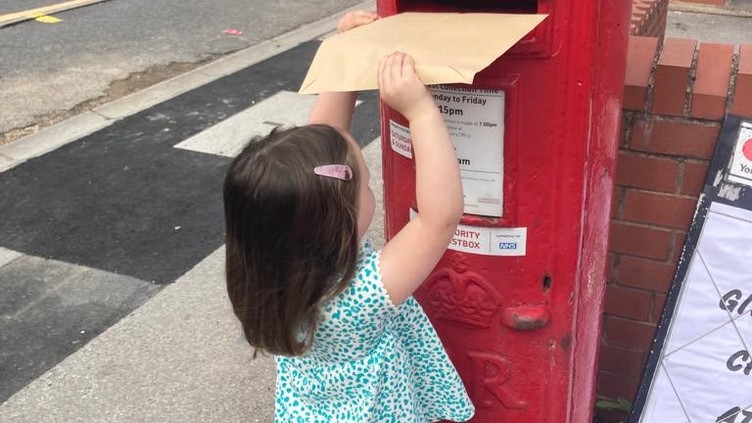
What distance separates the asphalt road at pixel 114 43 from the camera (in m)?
5.95

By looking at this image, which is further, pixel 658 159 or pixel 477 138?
pixel 658 159

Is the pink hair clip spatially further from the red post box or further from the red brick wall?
the red brick wall

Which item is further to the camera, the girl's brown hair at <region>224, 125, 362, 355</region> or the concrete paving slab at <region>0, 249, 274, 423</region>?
the concrete paving slab at <region>0, 249, 274, 423</region>

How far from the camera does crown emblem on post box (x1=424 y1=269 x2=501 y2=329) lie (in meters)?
1.70

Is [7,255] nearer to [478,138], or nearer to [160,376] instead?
[160,376]

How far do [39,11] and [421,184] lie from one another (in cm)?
849

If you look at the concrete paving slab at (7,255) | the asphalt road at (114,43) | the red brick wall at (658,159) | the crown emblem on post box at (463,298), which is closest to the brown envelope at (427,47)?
the crown emblem on post box at (463,298)

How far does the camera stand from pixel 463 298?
5.67ft

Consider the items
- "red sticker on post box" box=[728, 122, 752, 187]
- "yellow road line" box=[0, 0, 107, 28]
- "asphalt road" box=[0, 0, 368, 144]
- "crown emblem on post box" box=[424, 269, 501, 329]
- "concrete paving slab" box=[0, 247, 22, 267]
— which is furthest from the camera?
"yellow road line" box=[0, 0, 107, 28]

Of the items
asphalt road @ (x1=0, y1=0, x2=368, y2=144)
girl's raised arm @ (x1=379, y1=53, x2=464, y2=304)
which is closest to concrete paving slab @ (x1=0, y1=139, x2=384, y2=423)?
girl's raised arm @ (x1=379, y1=53, x2=464, y2=304)

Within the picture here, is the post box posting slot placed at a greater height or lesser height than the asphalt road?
greater

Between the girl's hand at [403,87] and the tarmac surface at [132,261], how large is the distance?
1611mm

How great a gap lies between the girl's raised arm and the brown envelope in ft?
0.11

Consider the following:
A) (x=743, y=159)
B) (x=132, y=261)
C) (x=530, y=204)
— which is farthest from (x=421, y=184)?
(x=132, y=261)
